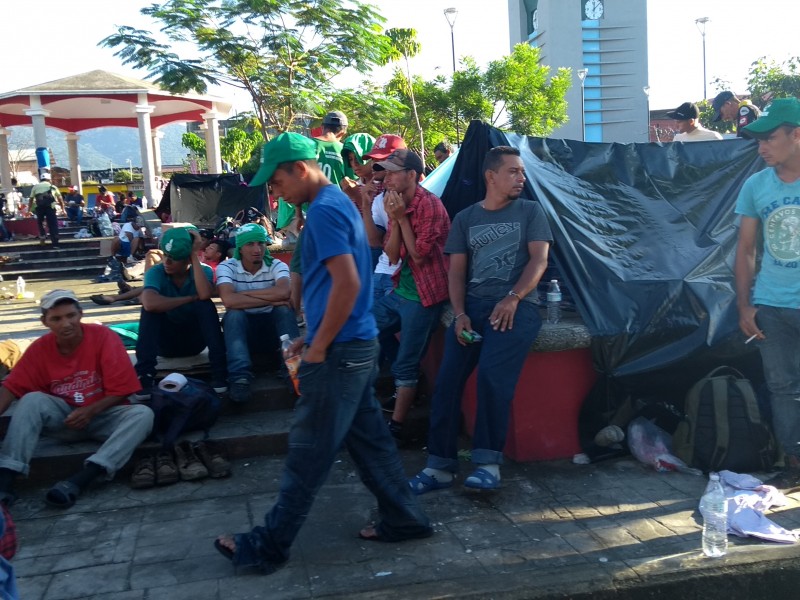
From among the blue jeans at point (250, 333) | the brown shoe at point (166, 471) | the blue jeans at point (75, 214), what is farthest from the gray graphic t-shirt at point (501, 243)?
the blue jeans at point (75, 214)

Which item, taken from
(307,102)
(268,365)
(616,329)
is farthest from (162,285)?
(307,102)

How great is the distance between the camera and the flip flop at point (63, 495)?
4.27 meters

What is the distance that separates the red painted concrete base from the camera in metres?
4.73

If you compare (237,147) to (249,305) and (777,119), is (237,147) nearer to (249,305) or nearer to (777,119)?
(249,305)

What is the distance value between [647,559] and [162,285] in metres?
3.74

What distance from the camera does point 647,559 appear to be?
3453 millimetres

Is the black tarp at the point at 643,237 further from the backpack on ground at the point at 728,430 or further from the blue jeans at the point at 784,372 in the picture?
the blue jeans at the point at 784,372

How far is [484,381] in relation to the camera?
4234 mm

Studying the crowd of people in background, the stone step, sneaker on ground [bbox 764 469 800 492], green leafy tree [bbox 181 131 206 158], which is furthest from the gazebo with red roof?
sneaker on ground [bbox 764 469 800 492]

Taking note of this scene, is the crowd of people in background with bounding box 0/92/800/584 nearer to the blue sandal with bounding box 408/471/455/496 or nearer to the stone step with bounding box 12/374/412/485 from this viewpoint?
the blue sandal with bounding box 408/471/455/496

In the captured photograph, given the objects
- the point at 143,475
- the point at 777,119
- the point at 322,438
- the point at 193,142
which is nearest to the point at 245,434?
the point at 143,475

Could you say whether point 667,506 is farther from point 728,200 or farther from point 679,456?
point 728,200

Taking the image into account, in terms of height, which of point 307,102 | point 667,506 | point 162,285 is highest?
point 307,102

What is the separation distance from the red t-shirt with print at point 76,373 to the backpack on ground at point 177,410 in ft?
0.87
